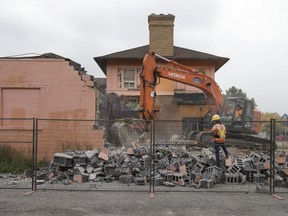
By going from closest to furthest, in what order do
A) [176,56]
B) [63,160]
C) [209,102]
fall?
[63,160] < [209,102] < [176,56]

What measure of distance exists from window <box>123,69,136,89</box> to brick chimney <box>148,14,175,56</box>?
2.34 meters

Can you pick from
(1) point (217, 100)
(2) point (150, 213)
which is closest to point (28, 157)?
(2) point (150, 213)

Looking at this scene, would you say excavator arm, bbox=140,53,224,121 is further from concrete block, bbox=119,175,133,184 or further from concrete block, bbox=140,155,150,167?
concrete block, bbox=119,175,133,184

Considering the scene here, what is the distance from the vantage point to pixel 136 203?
8.70 metres

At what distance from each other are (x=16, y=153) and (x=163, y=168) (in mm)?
5330

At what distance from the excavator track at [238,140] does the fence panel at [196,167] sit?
1711 mm

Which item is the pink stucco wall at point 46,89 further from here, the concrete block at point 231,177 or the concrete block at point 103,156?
the concrete block at point 231,177

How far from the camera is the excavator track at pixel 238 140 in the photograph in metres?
14.7

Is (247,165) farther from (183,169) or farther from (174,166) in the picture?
(174,166)

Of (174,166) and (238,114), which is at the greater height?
(238,114)

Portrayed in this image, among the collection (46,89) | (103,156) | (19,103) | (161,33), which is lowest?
(103,156)

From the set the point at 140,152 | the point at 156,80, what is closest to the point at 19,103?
the point at 140,152

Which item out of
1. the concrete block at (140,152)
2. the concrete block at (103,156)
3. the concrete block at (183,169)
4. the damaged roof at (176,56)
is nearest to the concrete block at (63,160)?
the concrete block at (103,156)

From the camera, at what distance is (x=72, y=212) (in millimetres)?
7836
